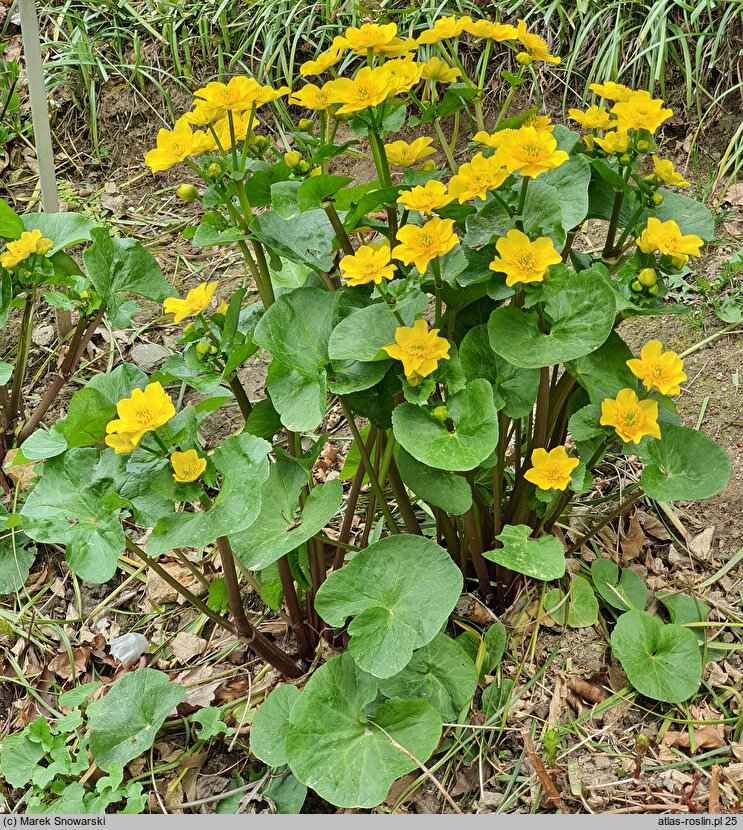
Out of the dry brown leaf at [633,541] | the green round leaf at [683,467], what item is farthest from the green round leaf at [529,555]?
the dry brown leaf at [633,541]

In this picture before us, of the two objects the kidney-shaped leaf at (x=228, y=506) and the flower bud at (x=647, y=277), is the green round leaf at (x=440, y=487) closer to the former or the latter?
the kidney-shaped leaf at (x=228, y=506)

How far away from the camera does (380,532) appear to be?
6.09 ft

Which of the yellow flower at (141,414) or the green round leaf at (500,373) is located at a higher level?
the yellow flower at (141,414)

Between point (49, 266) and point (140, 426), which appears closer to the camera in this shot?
point (140, 426)

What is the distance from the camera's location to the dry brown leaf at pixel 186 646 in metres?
1.82

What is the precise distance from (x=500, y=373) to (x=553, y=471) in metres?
0.20

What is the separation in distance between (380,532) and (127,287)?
826 millimetres

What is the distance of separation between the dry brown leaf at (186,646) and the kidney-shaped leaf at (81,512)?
19.6 inches

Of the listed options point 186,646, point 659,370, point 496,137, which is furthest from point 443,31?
point 186,646

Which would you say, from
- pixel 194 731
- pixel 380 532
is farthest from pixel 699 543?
pixel 194 731

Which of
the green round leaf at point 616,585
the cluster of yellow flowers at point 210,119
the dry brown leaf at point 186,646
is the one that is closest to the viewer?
the cluster of yellow flowers at point 210,119

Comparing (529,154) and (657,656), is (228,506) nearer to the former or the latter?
(529,154)

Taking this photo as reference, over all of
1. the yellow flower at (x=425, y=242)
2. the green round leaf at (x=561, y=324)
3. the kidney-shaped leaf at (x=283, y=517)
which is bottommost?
the kidney-shaped leaf at (x=283, y=517)
